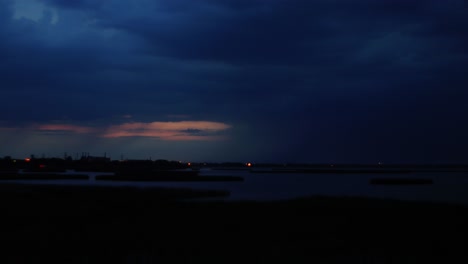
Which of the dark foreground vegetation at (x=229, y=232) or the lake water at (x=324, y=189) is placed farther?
the lake water at (x=324, y=189)

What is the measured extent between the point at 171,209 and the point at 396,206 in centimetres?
1730

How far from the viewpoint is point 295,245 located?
20266 millimetres

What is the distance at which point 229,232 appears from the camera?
23500mm

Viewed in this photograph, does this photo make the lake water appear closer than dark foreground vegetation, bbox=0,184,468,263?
No

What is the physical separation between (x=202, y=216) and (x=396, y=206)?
1609 centimetres

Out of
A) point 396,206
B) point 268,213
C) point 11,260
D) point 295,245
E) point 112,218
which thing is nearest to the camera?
point 11,260

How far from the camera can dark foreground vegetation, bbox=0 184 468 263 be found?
17.0 metres

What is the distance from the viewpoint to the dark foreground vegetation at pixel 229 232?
1695cm

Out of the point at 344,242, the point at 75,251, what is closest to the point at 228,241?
the point at 344,242

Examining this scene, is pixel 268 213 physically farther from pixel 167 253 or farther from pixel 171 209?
pixel 167 253

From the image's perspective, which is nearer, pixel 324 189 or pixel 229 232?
pixel 229 232

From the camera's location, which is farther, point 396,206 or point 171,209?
point 396,206

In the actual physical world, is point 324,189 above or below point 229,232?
above

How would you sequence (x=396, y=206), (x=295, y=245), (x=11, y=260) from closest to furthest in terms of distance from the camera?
(x=11, y=260) → (x=295, y=245) → (x=396, y=206)
